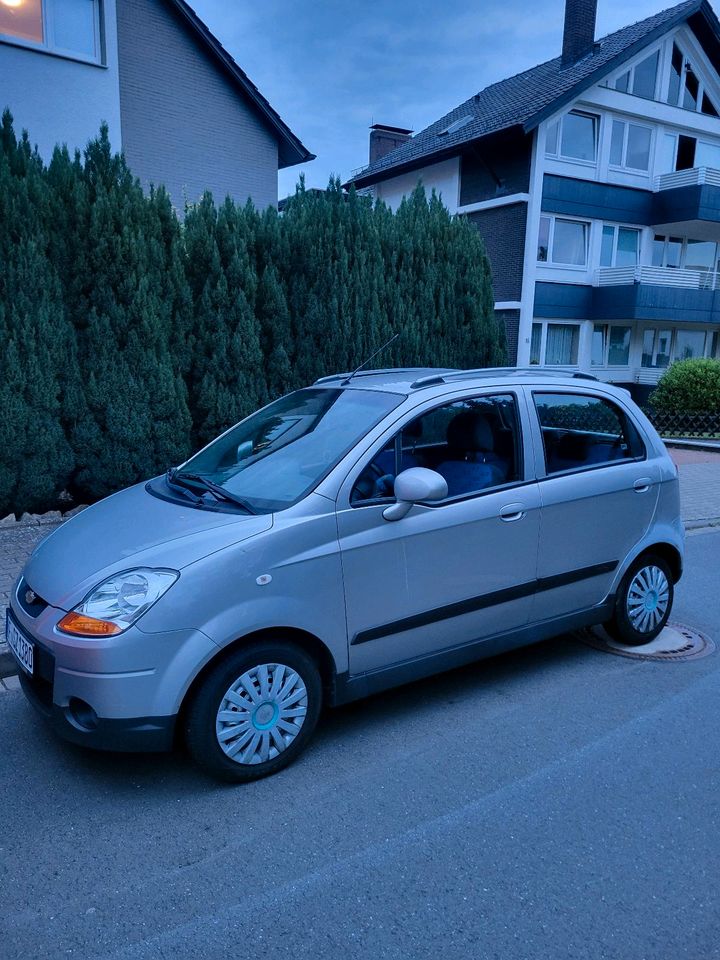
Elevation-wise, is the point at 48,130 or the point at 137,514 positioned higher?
the point at 48,130

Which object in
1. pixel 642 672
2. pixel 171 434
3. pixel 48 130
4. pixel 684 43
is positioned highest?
pixel 684 43

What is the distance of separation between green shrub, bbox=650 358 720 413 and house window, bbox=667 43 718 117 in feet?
39.5

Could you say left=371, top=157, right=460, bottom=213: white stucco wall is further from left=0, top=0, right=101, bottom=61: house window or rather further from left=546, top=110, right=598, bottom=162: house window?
left=0, top=0, right=101, bottom=61: house window

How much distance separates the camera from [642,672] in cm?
453

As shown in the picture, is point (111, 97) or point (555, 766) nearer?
point (555, 766)

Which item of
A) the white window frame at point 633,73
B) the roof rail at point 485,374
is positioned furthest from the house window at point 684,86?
the roof rail at point 485,374

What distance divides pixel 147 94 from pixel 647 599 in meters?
15.7

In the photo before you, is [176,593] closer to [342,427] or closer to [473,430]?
[342,427]

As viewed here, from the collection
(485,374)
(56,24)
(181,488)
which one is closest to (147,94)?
(56,24)

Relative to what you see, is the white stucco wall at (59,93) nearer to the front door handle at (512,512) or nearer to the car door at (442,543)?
the car door at (442,543)

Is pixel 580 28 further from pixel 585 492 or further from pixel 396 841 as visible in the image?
pixel 396 841

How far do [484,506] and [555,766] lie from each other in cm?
129

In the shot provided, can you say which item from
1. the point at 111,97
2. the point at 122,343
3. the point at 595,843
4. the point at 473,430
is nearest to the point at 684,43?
the point at 111,97

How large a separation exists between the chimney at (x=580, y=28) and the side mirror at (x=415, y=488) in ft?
86.4
